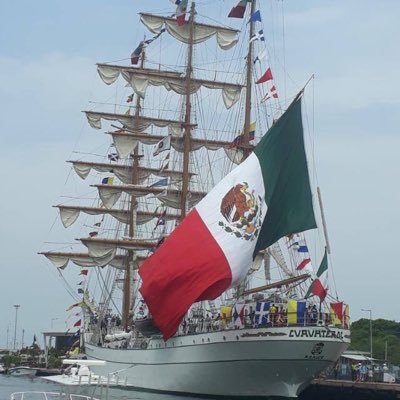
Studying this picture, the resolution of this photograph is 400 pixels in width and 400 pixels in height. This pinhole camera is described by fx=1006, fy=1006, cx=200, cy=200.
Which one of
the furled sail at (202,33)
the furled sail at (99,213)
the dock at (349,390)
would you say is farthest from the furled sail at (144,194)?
the dock at (349,390)

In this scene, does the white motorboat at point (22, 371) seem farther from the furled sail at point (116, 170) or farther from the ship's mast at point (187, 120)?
the ship's mast at point (187, 120)

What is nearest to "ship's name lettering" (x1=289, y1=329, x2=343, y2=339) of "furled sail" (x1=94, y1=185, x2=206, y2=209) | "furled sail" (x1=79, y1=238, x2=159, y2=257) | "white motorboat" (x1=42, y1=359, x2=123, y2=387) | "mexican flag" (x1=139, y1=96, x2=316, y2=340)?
"mexican flag" (x1=139, y1=96, x2=316, y2=340)

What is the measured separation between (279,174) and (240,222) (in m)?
3.91

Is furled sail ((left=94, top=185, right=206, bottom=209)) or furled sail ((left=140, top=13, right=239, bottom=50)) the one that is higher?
furled sail ((left=140, top=13, right=239, bottom=50))

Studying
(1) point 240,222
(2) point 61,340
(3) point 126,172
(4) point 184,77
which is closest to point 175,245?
(1) point 240,222

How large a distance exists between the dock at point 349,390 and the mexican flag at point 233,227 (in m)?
11.0

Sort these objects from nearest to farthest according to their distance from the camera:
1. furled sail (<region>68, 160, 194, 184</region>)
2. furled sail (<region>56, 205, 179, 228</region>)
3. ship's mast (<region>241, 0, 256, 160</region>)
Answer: ship's mast (<region>241, 0, 256, 160</region>), furled sail (<region>56, 205, 179, 228</region>), furled sail (<region>68, 160, 194, 184</region>)

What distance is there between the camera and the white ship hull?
4969 cm

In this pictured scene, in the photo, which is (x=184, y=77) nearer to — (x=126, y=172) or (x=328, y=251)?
(x=126, y=172)

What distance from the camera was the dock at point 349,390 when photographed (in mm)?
53469

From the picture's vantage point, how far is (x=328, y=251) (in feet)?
160

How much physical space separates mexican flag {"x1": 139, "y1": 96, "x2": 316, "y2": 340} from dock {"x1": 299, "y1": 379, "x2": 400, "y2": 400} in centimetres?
1097

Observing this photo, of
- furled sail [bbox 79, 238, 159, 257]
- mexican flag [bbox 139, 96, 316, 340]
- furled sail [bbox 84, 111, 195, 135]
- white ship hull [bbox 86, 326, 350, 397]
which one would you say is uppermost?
furled sail [bbox 84, 111, 195, 135]

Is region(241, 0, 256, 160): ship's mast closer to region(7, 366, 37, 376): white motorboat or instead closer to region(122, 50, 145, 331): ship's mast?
region(122, 50, 145, 331): ship's mast
